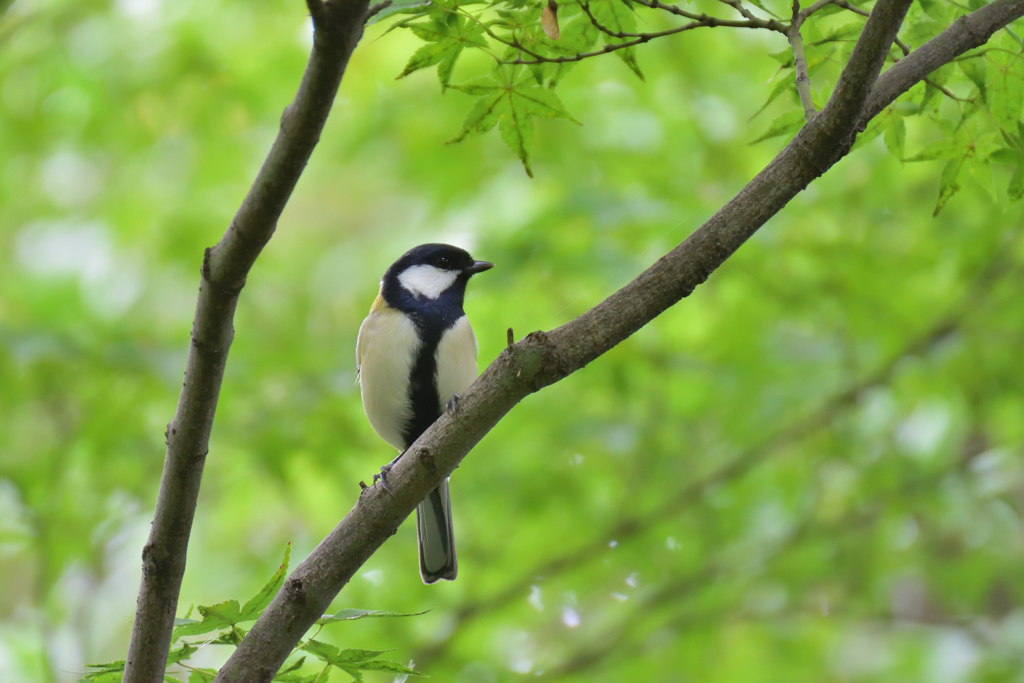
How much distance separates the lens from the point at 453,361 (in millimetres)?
3260

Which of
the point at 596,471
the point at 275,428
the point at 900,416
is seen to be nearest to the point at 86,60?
the point at 275,428

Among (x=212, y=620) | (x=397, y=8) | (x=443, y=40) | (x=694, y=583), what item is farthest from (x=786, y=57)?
(x=694, y=583)

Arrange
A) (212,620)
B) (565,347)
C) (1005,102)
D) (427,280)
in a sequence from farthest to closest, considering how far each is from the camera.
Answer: (427,280) < (1005,102) < (212,620) < (565,347)

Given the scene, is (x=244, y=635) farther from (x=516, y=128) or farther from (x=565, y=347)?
(x=516, y=128)

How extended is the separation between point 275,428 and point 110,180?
8.26 feet

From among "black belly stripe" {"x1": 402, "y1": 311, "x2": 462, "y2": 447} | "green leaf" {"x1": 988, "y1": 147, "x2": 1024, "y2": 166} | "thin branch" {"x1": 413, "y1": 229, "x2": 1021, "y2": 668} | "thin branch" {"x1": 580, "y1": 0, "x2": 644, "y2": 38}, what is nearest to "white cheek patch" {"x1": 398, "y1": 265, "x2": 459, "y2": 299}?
"black belly stripe" {"x1": 402, "y1": 311, "x2": 462, "y2": 447}

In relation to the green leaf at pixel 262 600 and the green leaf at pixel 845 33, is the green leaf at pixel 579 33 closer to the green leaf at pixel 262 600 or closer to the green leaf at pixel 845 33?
the green leaf at pixel 845 33

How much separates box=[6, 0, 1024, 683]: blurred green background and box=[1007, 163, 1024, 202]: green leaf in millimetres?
1682

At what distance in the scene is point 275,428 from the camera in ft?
12.0

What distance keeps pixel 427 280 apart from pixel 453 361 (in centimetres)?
45

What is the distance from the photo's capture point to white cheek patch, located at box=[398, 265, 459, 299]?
346 centimetres

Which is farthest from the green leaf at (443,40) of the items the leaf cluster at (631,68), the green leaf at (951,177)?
the green leaf at (951,177)

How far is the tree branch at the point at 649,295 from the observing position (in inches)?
59.2

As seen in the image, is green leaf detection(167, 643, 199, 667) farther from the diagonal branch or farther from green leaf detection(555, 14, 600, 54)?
green leaf detection(555, 14, 600, 54)
